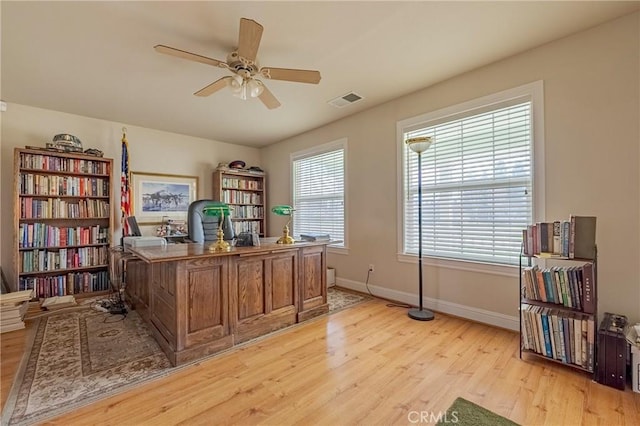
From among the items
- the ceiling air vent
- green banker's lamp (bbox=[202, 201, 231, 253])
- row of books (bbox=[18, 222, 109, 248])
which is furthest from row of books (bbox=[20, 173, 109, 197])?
the ceiling air vent

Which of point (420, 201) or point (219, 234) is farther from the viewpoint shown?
point (420, 201)

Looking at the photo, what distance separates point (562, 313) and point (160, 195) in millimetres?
5131

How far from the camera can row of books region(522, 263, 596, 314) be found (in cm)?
188

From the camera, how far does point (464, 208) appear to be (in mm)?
2957

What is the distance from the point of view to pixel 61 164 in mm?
→ 3590

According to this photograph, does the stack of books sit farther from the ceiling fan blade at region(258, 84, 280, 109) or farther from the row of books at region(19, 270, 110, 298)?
the ceiling fan blade at region(258, 84, 280, 109)

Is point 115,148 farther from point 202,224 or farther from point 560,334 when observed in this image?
point 560,334

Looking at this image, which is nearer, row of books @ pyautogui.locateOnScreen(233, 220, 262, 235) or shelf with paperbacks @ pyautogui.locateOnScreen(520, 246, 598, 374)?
shelf with paperbacks @ pyautogui.locateOnScreen(520, 246, 598, 374)

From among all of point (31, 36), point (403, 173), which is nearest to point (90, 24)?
point (31, 36)

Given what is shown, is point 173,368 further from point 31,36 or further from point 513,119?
point 513,119

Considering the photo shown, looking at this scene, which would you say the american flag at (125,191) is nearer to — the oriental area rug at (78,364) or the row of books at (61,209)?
the row of books at (61,209)

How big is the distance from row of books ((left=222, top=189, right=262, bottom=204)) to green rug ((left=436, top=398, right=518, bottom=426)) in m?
4.42

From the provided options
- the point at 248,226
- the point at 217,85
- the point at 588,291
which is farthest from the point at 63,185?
the point at 588,291

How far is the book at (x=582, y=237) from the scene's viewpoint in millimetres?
1911
